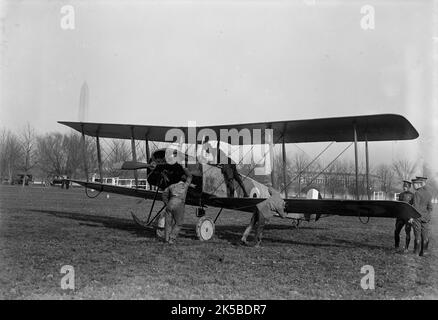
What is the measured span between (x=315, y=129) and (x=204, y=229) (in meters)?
3.63

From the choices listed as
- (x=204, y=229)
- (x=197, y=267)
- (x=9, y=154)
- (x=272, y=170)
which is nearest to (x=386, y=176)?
(x=272, y=170)

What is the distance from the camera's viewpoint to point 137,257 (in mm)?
6949

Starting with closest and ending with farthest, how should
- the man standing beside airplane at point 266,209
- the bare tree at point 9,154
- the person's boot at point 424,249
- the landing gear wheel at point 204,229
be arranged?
the person's boot at point 424,249 → the man standing beside airplane at point 266,209 → the landing gear wheel at point 204,229 → the bare tree at point 9,154

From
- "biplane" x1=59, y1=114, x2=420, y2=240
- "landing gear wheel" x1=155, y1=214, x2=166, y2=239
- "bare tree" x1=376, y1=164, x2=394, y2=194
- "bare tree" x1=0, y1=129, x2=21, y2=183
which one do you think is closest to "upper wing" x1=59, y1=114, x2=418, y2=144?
"biplane" x1=59, y1=114, x2=420, y2=240

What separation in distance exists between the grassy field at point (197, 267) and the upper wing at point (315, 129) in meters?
2.66

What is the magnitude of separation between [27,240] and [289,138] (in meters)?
6.77

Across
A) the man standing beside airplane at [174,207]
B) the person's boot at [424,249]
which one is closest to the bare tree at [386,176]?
the person's boot at [424,249]

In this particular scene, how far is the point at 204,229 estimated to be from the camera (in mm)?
9430

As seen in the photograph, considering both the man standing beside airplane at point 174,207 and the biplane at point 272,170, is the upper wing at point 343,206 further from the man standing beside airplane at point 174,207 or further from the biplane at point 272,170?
the man standing beside airplane at point 174,207

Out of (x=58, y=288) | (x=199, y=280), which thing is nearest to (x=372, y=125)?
(x=199, y=280)

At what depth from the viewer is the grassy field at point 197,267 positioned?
4887 mm

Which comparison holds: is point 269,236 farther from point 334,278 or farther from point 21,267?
point 21,267

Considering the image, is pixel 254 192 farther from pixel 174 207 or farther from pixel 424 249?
pixel 424 249

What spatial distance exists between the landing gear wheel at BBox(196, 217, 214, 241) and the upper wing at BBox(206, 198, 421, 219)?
0.69 metres
